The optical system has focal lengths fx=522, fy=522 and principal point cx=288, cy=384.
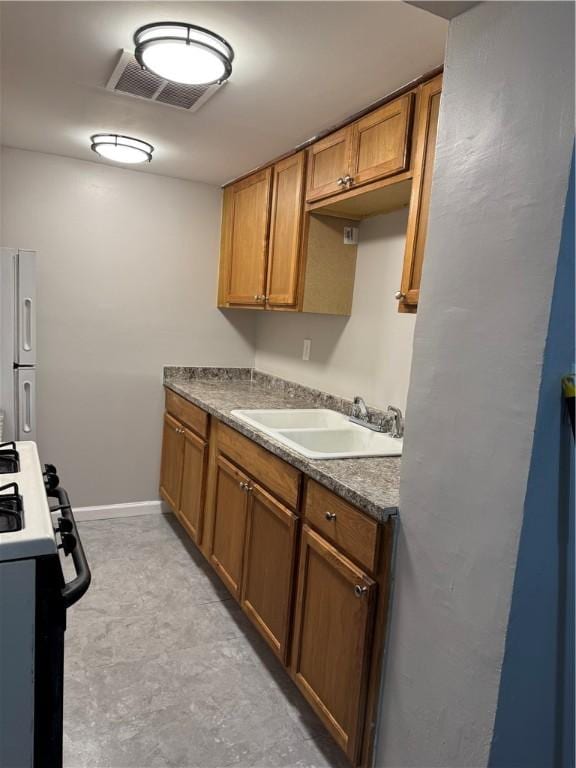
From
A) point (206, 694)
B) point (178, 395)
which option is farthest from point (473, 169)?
point (178, 395)

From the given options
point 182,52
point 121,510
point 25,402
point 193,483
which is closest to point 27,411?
point 25,402

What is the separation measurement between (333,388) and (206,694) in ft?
5.15

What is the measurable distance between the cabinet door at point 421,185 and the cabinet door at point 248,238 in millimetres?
1288

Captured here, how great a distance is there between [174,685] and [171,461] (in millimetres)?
1556

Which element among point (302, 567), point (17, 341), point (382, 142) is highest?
point (382, 142)

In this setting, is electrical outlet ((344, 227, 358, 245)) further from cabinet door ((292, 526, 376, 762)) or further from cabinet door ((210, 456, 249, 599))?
cabinet door ((292, 526, 376, 762))

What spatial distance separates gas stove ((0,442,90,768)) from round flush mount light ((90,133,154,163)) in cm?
216

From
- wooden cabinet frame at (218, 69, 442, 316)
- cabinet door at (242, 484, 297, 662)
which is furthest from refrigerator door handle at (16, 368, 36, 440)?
cabinet door at (242, 484, 297, 662)

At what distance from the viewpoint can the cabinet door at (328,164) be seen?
7.22ft

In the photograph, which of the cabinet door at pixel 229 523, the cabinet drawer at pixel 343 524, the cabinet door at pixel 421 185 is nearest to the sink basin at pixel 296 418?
the cabinet door at pixel 229 523

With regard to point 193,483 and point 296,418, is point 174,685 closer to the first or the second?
point 193,483

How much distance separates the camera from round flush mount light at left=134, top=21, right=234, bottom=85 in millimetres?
1589

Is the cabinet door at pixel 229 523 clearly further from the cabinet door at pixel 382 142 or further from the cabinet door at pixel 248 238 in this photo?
the cabinet door at pixel 382 142

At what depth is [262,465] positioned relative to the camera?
2.11 m
